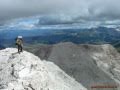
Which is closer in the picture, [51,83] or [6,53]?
[51,83]

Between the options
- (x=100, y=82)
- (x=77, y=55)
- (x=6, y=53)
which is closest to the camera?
(x=6, y=53)

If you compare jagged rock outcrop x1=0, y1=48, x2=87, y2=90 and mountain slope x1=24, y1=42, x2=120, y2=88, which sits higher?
jagged rock outcrop x1=0, y1=48, x2=87, y2=90

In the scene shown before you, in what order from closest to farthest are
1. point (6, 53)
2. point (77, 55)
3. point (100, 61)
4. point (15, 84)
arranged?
1. point (15, 84)
2. point (6, 53)
3. point (77, 55)
4. point (100, 61)

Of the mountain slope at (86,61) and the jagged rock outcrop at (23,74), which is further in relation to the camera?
the mountain slope at (86,61)

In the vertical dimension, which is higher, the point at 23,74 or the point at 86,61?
the point at 23,74

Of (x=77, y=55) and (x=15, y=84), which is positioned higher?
(x=15, y=84)

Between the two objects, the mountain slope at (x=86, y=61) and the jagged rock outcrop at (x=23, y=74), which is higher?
the jagged rock outcrop at (x=23, y=74)

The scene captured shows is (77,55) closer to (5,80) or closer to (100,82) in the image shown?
(100,82)

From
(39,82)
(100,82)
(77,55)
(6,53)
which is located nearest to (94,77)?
(100,82)

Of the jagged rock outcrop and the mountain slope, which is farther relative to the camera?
the mountain slope

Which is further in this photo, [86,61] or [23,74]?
[86,61]
